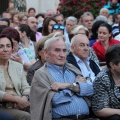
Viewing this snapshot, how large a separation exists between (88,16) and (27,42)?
2.77 meters

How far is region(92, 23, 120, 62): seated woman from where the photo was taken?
9.99 meters

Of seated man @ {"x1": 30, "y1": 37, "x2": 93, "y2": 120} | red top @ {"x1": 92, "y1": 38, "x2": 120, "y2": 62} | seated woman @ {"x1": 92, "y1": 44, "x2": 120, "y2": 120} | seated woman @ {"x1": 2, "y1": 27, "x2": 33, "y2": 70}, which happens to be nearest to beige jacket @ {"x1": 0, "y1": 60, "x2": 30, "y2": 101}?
seated man @ {"x1": 30, "y1": 37, "x2": 93, "y2": 120}

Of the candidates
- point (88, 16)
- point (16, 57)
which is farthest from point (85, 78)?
point (88, 16)

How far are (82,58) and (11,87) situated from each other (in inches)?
44.8

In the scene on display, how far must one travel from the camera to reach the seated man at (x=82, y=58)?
7711 millimetres

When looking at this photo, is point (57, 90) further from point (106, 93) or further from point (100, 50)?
point (100, 50)

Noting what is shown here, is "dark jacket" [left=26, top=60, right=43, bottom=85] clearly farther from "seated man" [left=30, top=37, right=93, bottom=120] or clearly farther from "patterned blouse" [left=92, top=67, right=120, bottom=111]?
"patterned blouse" [left=92, top=67, right=120, bottom=111]

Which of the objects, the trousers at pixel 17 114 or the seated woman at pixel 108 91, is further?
the trousers at pixel 17 114

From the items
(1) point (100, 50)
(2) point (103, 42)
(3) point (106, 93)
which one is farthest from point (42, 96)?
(2) point (103, 42)

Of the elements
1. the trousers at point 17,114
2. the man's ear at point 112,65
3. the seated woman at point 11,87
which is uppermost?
the man's ear at point 112,65

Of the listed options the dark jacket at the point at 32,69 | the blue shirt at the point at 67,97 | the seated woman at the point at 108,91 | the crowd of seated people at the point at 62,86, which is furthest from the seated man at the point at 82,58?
the seated woman at the point at 108,91

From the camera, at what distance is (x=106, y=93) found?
21.9 feet

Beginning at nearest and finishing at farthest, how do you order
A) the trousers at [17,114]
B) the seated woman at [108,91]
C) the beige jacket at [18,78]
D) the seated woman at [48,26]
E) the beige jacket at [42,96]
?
1. the beige jacket at [42,96]
2. the seated woman at [108,91]
3. the trousers at [17,114]
4. the beige jacket at [18,78]
5. the seated woman at [48,26]

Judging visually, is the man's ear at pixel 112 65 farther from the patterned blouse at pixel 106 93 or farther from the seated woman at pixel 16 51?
the seated woman at pixel 16 51
